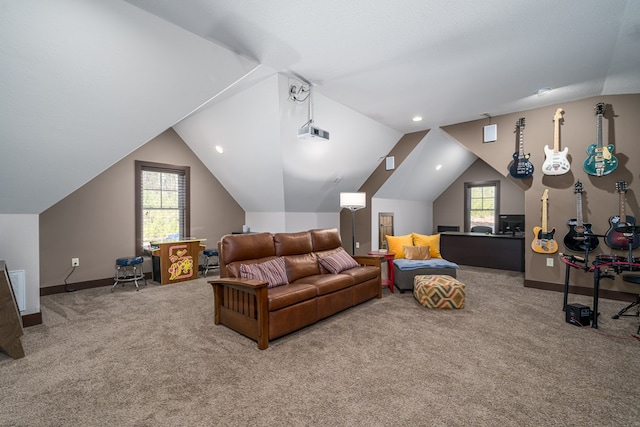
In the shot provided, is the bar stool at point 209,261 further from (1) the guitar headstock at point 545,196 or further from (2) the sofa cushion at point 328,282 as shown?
(1) the guitar headstock at point 545,196

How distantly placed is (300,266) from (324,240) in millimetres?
676

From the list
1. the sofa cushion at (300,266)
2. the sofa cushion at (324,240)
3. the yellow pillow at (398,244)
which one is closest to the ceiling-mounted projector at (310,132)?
the sofa cushion at (324,240)

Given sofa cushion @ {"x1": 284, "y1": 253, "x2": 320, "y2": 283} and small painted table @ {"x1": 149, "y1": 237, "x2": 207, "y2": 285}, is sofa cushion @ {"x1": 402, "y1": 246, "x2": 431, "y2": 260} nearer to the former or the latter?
sofa cushion @ {"x1": 284, "y1": 253, "x2": 320, "y2": 283}

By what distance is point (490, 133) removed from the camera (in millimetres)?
5309

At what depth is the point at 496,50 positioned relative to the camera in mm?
3094

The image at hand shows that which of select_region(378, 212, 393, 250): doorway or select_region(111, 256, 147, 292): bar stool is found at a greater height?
select_region(378, 212, 393, 250): doorway

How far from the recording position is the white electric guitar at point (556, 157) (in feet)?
15.1

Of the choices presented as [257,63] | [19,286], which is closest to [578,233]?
[257,63]

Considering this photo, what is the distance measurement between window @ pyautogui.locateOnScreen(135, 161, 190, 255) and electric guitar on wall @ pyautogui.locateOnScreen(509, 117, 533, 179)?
6183mm

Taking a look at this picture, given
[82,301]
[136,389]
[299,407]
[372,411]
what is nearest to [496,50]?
[372,411]

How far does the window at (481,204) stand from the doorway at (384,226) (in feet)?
7.98

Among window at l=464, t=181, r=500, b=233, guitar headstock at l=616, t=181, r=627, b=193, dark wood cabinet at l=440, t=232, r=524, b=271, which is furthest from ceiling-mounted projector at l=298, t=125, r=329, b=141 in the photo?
window at l=464, t=181, r=500, b=233

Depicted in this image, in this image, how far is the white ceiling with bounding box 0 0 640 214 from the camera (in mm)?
2346

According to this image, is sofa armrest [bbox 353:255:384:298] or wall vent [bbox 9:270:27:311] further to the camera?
sofa armrest [bbox 353:255:384:298]
